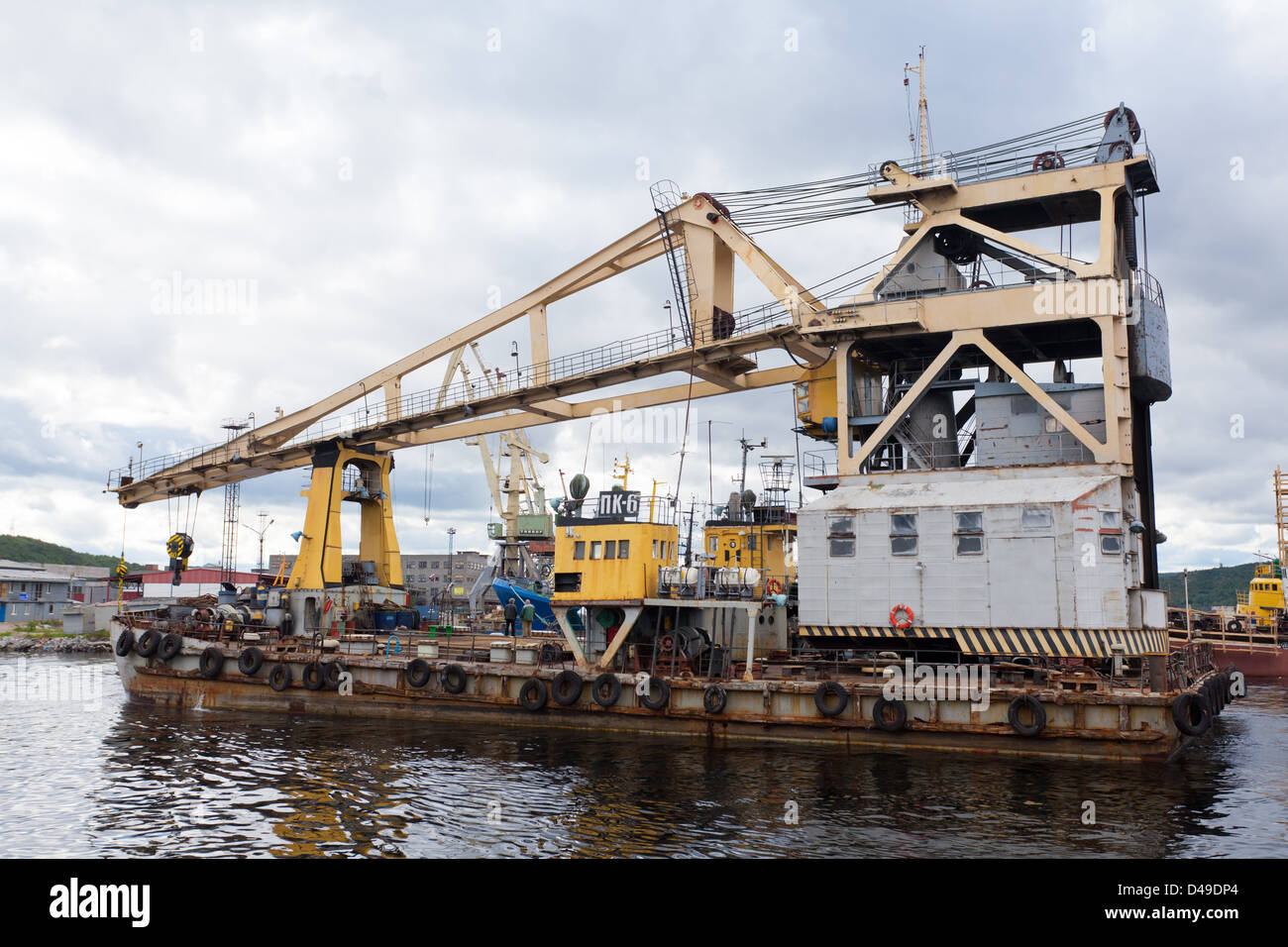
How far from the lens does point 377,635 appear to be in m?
31.5

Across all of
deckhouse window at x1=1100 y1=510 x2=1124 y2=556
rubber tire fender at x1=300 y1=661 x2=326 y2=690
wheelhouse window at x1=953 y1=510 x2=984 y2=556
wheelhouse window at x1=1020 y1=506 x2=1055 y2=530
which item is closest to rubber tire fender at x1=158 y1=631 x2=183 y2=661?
rubber tire fender at x1=300 y1=661 x2=326 y2=690

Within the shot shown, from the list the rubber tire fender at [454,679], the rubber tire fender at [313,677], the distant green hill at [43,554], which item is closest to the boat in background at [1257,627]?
the rubber tire fender at [454,679]

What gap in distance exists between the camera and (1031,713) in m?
20.0

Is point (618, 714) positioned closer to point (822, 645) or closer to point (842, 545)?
point (822, 645)

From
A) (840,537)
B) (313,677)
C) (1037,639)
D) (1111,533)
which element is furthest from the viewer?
(313,677)

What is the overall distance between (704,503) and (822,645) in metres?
7.63

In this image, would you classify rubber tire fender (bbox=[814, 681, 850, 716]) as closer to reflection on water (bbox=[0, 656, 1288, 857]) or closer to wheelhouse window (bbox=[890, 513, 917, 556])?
reflection on water (bbox=[0, 656, 1288, 857])

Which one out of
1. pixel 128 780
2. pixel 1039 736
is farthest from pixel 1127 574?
pixel 128 780

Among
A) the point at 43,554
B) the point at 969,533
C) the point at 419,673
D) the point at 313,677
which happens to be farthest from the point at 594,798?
the point at 43,554

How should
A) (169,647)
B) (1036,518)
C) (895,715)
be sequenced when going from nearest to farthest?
(895,715)
(1036,518)
(169,647)

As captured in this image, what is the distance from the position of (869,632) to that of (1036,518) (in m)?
5.13

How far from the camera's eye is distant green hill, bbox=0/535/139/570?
15112cm

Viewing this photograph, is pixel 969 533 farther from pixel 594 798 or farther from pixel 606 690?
pixel 594 798

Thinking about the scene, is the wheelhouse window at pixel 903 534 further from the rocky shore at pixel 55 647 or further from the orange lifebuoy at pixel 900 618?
the rocky shore at pixel 55 647
